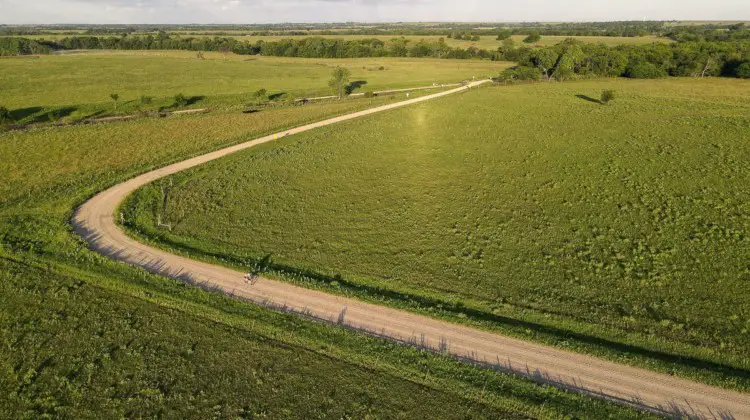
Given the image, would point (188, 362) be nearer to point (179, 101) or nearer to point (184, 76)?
point (179, 101)

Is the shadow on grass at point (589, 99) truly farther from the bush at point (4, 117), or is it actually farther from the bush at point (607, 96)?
the bush at point (4, 117)

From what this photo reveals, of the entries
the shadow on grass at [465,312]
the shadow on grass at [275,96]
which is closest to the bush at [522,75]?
the shadow on grass at [275,96]

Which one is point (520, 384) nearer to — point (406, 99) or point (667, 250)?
point (667, 250)

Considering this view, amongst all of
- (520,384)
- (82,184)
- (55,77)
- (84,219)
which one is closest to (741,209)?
(520,384)

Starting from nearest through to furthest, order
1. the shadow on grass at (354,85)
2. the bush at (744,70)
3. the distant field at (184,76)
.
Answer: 1. the distant field at (184,76)
2. the shadow on grass at (354,85)
3. the bush at (744,70)

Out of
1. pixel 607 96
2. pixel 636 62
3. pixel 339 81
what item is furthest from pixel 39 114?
pixel 636 62

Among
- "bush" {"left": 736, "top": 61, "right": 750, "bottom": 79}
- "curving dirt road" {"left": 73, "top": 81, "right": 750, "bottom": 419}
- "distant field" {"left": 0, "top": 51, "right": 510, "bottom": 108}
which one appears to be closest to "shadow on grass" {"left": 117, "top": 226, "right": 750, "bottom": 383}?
"curving dirt road" {"left": 73, "top": 81, "right": 750, "bottom": 419}
